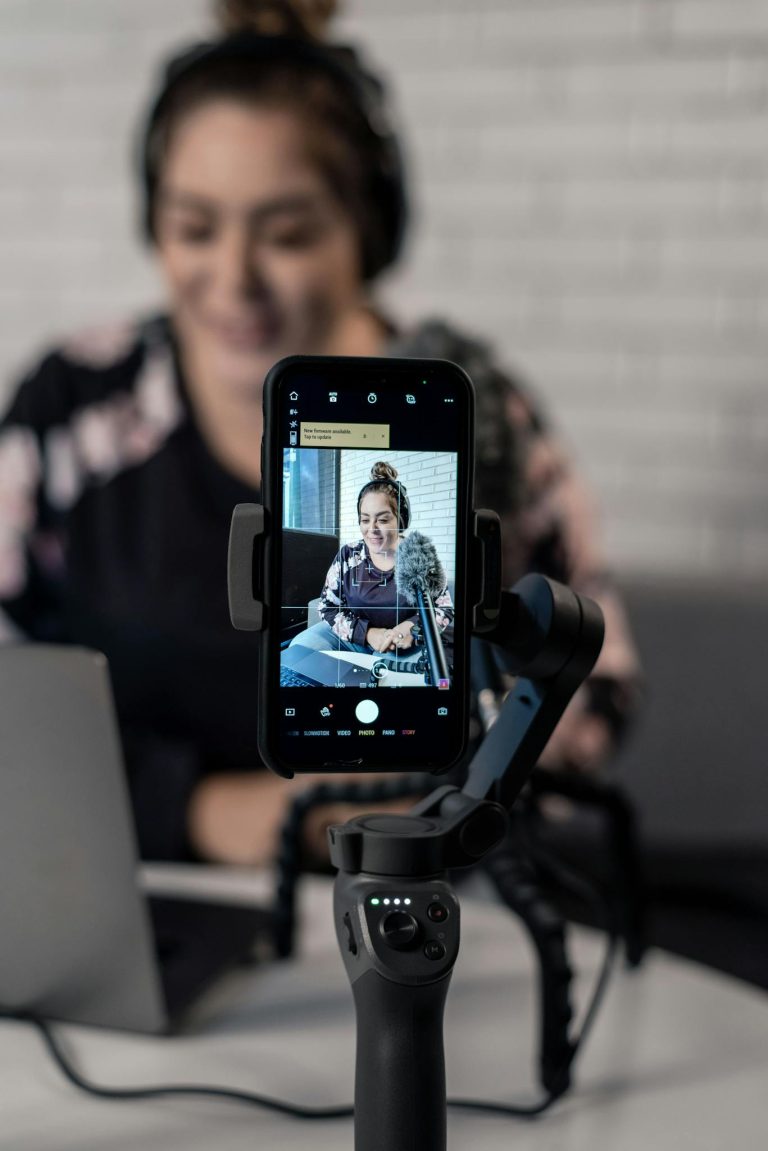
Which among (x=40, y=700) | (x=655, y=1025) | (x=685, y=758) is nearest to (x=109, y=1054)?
(x=40, y=700)

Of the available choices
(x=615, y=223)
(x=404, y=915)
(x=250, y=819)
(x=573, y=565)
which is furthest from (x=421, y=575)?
(x=615, y=223)

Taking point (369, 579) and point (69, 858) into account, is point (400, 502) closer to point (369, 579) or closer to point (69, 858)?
point (369, 579)

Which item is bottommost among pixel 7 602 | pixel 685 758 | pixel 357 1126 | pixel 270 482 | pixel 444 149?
pixel 685 758

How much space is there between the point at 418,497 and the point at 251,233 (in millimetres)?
1010

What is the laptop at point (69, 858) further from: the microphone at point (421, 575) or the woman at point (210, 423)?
the woman at point (210, 423)

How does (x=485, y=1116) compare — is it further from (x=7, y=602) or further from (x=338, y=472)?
(x=7, y=602)

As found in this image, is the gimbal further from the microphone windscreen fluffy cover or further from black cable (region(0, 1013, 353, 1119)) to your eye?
black cable (region(0, 1013, 353, 1119))

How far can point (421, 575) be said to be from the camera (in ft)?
1.55

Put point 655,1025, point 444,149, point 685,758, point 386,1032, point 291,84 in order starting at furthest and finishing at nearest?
point 444,149
point 685,758
point 291,84
point 655,1025
point 386,1032

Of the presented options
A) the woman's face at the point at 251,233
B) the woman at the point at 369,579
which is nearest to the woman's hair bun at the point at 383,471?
the woman at the point at 369,579

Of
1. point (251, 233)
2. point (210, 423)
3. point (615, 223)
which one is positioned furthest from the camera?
point (615, 223)

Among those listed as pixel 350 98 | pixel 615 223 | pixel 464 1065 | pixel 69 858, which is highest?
pixel 350 98

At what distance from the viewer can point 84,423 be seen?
158cm

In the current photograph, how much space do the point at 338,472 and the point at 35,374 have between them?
1268 mm
